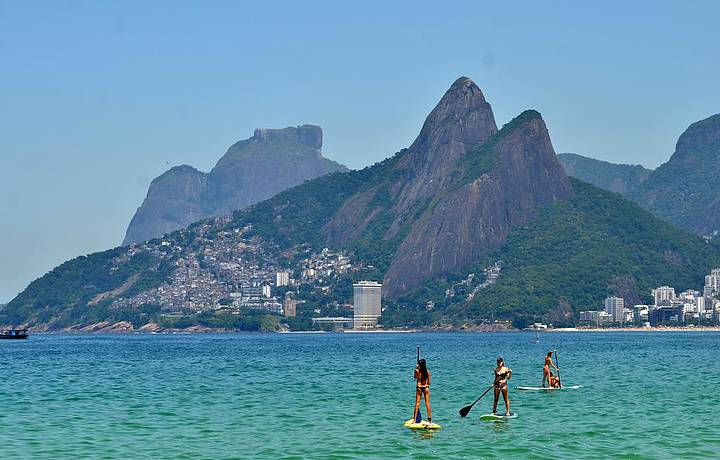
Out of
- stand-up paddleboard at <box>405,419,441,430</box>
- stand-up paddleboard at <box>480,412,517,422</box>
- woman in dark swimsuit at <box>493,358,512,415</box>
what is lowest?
stand-up paddleboard at <box>405,419,441,430</box>

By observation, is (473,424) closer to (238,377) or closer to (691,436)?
(691,436)

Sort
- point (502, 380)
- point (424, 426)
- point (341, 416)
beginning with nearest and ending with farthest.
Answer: point (424, 426), point (502, 380), point (341, 416)

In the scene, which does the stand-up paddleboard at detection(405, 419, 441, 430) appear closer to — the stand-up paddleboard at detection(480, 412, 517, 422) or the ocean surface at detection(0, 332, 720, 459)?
the ocean surface at detection(0, 332, 720, 459)

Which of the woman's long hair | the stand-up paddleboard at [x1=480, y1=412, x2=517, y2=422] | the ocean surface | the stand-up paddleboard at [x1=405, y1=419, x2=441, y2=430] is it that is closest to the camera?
the ocean surface

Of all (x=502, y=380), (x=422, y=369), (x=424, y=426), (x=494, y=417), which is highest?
(x=422, y=369)

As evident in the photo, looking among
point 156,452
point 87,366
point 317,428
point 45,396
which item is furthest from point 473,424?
point 87,366

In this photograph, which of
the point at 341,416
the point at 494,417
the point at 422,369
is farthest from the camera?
the point at 341,416

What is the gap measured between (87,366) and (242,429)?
68179mm

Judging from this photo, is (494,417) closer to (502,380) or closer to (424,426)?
(502,380)

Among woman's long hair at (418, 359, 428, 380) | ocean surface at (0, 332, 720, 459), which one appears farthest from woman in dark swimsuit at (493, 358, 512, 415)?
woman's long hair at (418, 359, 428, 380)

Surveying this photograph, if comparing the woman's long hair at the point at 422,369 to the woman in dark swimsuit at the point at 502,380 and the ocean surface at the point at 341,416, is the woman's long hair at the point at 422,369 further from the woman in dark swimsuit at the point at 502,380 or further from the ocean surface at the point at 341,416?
the woman in dark swimsuit at the point at 502,380

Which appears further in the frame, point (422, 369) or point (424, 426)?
point (424, 426)

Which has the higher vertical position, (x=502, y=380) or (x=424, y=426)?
(x=502, y=380)

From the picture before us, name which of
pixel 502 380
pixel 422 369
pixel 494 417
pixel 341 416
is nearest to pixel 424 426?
pixel 422 369
